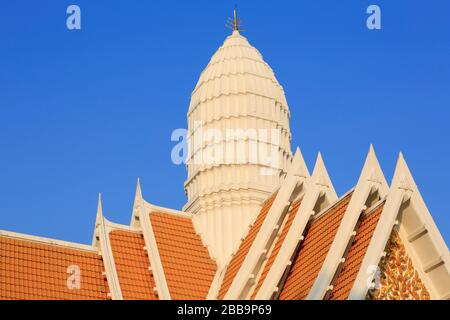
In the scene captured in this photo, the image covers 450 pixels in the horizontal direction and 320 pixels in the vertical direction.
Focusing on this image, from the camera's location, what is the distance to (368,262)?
22.8 m

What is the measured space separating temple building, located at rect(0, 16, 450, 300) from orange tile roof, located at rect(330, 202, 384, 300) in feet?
0.12

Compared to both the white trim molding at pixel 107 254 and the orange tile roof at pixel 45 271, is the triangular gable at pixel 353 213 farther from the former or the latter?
the orange tile roof at pixel 45 271

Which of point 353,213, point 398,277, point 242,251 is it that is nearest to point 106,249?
point 242,251

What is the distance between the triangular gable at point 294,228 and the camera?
24812mm

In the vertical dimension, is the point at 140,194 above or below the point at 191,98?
below

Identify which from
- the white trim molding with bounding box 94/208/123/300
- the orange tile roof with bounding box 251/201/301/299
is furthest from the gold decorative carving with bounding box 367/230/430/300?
the white trim molding with bounding box 94/208/123/300

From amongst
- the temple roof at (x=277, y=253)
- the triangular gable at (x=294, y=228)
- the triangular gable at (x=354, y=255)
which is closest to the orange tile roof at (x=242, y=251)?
the temple roof at (x=277, y=253)

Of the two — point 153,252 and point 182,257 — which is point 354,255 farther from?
point 182,257

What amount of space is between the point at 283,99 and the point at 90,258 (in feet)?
29.3

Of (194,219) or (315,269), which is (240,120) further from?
(315,269)

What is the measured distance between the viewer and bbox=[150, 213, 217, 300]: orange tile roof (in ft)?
91.7

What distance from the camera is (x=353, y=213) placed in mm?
24375
